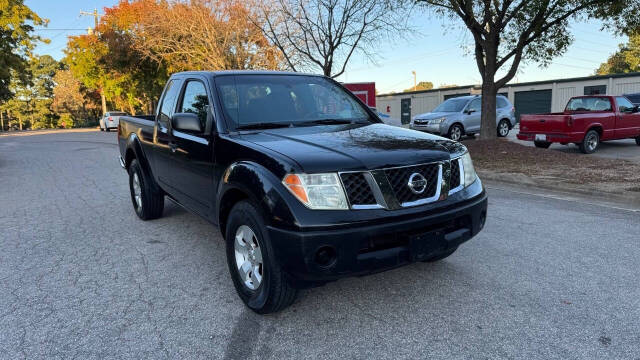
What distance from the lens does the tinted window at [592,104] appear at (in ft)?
43.1

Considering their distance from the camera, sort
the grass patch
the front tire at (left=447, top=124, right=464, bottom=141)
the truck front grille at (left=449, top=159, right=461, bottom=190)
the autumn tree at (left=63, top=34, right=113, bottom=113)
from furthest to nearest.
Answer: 1. the autumn tree at (left=63, top=34, right=113, bottom=113)
2. the front tire at (left=447, top=124, right=464, bottom=141)
3. the grass patch
4. the truck front grille at (left=449, top=159, right=461, bottom=190)

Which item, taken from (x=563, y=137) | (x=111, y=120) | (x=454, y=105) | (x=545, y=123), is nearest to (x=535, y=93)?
(x=454, y=105)

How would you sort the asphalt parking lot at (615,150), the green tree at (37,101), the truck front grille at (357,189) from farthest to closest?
the green tree at (37,101) → the asphalt parking lot at (615,150) → the truck front grille at (357,189)

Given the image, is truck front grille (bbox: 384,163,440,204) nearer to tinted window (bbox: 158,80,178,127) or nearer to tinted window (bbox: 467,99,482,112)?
tinted window (bbox: 158,80,178,127)

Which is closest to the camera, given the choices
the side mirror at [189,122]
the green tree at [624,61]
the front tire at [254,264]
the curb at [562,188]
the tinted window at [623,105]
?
the front tire at [254,264]

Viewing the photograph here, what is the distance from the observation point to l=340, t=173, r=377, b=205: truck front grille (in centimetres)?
266

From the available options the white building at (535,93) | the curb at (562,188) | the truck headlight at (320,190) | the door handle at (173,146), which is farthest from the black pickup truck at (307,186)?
the white building at (535,93)

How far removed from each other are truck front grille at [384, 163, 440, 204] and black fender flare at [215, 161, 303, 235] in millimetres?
637

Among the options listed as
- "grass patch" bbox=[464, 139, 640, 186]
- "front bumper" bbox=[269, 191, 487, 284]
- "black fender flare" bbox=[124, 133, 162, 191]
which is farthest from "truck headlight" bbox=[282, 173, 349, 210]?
"grass patch" bbox=[464, 139, 640, 186]

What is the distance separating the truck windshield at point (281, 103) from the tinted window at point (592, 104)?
11.8 meters

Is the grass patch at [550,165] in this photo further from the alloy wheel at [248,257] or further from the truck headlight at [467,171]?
the alloy wheel at [248,257]

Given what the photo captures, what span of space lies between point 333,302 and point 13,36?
109ft

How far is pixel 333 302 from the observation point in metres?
3.24

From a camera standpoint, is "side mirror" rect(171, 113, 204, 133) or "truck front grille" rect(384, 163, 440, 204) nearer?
"truck front grille" rect(384, 163, 440, 204)
